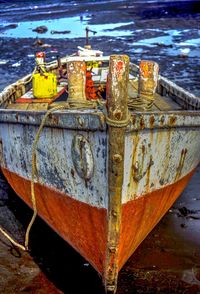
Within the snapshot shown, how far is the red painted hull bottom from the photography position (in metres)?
4.29

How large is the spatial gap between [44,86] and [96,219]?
8.82 ft

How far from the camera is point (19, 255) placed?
5.09 meters

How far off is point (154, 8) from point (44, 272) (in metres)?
39.9

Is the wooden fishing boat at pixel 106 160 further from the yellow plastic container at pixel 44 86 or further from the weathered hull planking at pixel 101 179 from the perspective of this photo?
the yellow plastic container at pixel 44 86

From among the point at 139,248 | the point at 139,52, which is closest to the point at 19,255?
the point at 139,248

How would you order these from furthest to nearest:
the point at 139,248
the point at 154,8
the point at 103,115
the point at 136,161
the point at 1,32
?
the point at 154,8
the point at 1,32
the point at 139,248
the point at 136,161
the point at 103,115

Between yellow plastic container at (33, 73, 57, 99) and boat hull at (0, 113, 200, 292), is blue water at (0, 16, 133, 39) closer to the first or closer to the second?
yellow plastic container at (33, 73, 57, 99)

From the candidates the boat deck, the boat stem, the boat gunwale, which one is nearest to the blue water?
the boat deck

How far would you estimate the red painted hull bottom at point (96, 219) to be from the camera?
4.29 metres

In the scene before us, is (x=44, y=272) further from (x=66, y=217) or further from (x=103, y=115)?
(x=103, y=115)

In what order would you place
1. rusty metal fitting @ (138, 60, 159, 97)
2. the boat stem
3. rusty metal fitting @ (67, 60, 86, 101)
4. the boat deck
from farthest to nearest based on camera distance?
the boat deck < rusty metal fitting @ (138, 60, 159, 97) < rusty metal fitting @ (67, 60, 86, 101) < the boat stem

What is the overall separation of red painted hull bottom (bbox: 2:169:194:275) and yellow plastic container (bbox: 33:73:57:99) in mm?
1625

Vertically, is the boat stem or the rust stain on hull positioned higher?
the boat stem

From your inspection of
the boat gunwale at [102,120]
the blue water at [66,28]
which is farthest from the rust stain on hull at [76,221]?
the blue water at [66,28]
